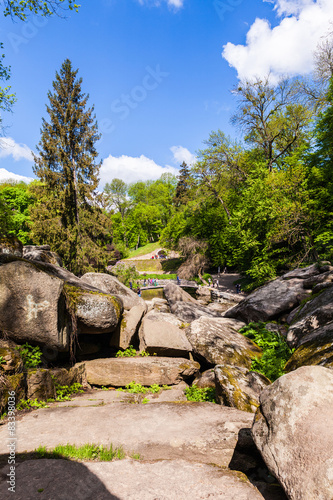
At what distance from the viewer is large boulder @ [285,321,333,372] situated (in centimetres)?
375

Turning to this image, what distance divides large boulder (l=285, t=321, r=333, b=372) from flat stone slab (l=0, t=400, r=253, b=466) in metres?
1.21

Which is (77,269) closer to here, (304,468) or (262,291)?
(262,291)

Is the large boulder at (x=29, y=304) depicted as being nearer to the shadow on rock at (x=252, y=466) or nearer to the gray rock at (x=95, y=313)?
the gray rock at (x=95, y=313)

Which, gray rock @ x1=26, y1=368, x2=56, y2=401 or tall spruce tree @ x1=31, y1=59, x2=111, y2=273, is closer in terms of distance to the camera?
gray rock @ x1=26, y1=368, x2=56, y2=401

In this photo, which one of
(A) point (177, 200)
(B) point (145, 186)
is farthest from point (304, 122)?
(B) point (145, 186)

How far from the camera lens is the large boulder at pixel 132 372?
21.5ft

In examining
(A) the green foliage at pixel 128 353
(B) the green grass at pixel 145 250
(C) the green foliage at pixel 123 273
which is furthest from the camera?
(B) the green grass at pixel 145 250

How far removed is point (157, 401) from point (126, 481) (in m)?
3.30

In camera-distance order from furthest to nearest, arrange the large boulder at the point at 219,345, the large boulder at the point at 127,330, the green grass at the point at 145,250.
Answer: the green grass at the point at 145,250, the large boulder at the point at 127,330, the large boulder at the point at 219,345

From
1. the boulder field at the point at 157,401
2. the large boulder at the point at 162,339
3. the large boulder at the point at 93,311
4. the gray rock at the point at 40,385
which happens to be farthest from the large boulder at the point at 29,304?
the large boulder at the point at 162,339

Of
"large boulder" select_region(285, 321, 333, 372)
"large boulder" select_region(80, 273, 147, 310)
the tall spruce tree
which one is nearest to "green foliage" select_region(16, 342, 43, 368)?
"large boulder" select_region(80, 273, 147, 310)

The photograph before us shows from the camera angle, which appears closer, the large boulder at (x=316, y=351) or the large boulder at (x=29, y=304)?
the large boulder at (x=316, y=351)

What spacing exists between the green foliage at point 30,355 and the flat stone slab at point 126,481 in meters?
2.74

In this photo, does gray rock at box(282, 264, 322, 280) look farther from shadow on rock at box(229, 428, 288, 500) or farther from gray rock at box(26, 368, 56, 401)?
gray rock at box(26, 368, 56, 401)
